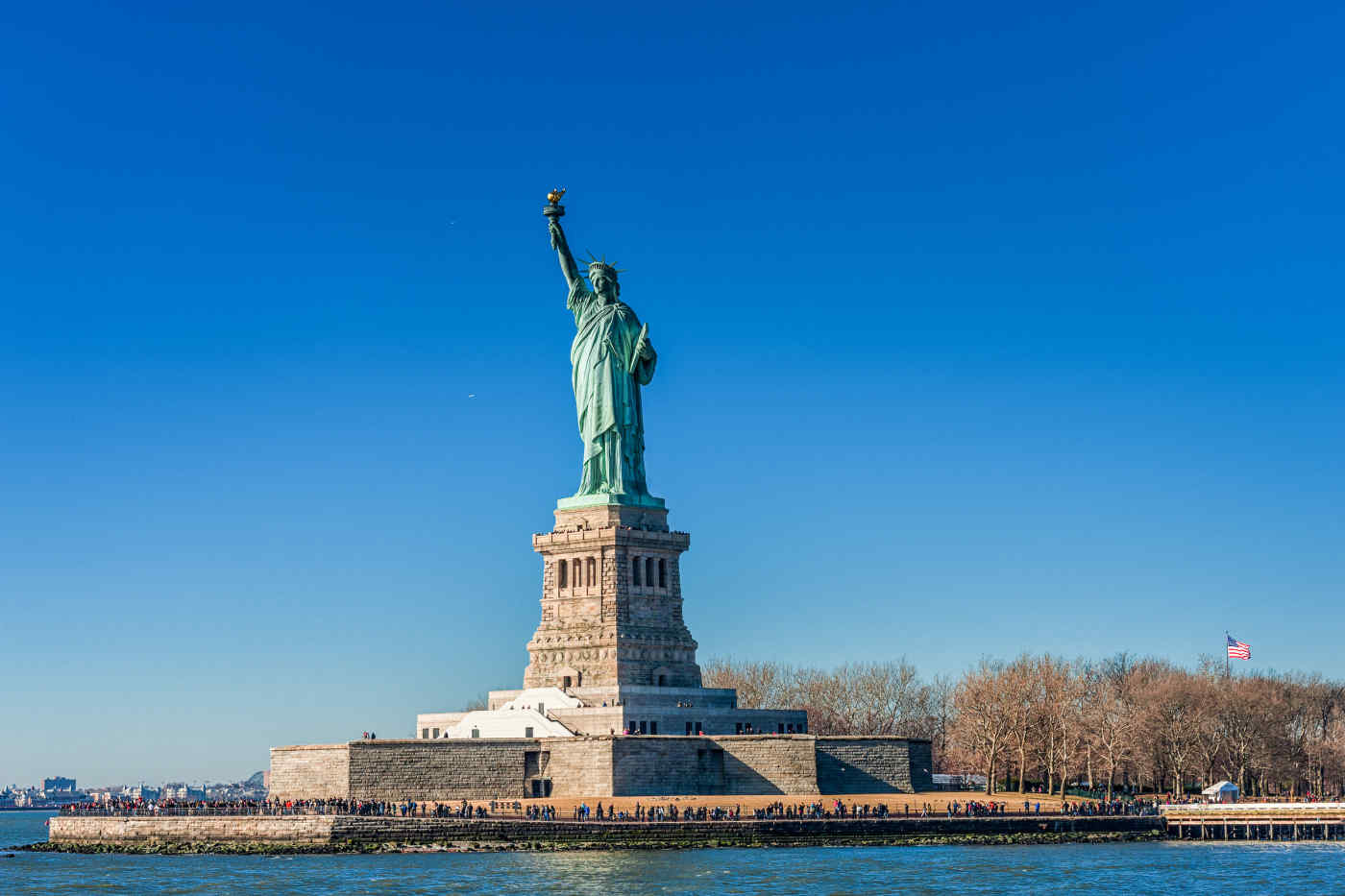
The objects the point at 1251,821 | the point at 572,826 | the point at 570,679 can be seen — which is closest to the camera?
the point at 572,826

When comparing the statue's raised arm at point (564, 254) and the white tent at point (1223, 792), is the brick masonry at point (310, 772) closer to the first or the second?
the statue's raised arm at point (564, 254)

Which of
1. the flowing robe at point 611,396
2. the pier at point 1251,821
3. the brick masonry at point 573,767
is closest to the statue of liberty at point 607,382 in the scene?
the flowing robe at point 611,396

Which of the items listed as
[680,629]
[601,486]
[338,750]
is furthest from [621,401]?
[338,750]

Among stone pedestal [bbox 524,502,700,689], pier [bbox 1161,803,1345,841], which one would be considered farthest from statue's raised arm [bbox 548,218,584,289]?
pier [bbox 1161,803,1345,841]

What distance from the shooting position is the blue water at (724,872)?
2179 inches

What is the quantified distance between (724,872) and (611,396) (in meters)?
→ 30.0

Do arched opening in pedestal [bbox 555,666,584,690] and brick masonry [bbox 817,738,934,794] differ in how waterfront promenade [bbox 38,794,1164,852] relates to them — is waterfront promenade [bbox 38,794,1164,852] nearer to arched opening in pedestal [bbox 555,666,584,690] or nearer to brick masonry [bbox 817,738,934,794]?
brick masonry [bbox 817,738,934,794]

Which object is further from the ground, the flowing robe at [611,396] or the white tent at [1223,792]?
the flowing robe at [611,396]

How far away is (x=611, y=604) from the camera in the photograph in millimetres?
80500

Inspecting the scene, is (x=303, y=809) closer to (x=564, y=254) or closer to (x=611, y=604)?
(x=611, y=604)

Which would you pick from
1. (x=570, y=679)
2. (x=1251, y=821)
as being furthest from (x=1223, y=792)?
(x=570, y=679)

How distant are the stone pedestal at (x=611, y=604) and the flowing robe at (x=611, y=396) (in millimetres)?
1875

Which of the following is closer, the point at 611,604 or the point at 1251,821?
the point at 1251,821

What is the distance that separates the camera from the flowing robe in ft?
275
